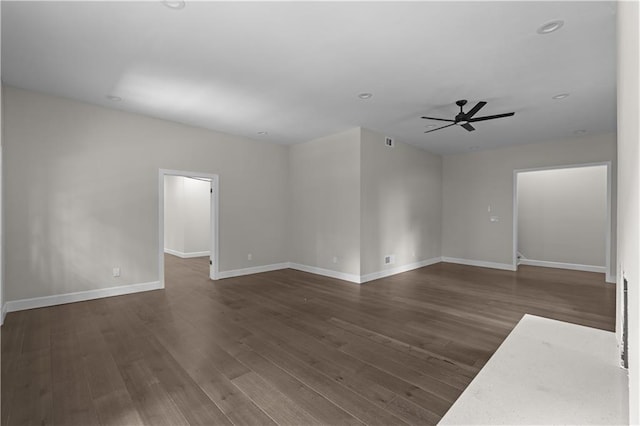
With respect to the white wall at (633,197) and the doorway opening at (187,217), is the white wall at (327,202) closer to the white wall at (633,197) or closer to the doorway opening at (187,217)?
the doorway opening at (187,217)

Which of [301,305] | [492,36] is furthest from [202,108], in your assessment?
[492,36]

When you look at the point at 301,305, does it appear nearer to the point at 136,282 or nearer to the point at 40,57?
the point at 136,282

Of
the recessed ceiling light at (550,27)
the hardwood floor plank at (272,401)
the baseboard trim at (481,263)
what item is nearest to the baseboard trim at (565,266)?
the baseboard trim at (481,263)

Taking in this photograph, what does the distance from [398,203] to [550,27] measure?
3.96 meters

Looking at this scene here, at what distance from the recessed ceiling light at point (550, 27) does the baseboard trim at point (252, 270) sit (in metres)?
5.45

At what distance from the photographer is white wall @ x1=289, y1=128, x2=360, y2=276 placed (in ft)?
17.7

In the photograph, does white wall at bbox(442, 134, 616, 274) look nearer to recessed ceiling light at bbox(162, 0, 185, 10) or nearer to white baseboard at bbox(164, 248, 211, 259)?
white baseboard at bbox(164, 248, 211, 259)

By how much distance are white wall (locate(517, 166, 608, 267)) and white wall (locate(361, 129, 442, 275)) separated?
2.11m

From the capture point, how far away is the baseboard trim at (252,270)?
5609 mm

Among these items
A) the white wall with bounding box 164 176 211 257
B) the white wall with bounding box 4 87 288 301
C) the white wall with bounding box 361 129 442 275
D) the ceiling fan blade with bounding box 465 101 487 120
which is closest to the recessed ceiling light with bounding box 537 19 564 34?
the ceiling fan blade with bounding box 465 101 487 120

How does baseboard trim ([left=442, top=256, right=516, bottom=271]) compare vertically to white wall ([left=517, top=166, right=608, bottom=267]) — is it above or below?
below

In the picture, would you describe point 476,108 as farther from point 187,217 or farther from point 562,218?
point 187,217

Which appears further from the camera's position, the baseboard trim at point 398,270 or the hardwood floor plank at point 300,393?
the baseboard trim at point 398,270

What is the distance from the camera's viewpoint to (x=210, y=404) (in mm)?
1956
